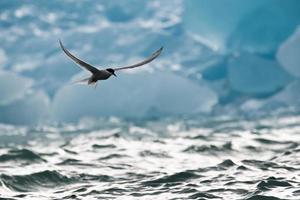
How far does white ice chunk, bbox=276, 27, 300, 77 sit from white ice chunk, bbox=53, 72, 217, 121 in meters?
2.30

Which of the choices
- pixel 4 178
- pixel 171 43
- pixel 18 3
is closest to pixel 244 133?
pixel 4 178

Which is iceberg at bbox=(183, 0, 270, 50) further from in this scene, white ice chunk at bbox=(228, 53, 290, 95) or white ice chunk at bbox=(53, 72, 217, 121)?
white ice chunk at bbox=(53, 72, 217, 121)

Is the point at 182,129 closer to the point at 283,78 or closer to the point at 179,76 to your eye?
the point at 179,76

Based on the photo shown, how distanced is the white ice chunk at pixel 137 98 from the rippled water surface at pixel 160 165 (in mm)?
2857

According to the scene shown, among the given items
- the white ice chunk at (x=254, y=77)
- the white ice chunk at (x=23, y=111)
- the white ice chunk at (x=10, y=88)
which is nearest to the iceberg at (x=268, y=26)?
the white ice chunk at (x=254, y=77)

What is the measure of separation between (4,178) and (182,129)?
29.0ft

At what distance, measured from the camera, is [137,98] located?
21297 mm

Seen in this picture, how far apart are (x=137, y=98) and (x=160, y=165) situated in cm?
994

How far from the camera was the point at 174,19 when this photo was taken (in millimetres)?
28062

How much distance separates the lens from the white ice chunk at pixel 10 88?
68.9 feet

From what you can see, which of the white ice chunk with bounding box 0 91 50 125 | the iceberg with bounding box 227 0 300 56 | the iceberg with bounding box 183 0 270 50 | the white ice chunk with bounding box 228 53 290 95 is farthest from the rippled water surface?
the iceberg with bounding box 183 0 270 50

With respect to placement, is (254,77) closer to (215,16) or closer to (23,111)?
(215,16)

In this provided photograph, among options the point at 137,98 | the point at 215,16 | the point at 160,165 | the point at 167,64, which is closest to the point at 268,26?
the point at 215,16

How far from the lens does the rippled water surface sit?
8.99 m
